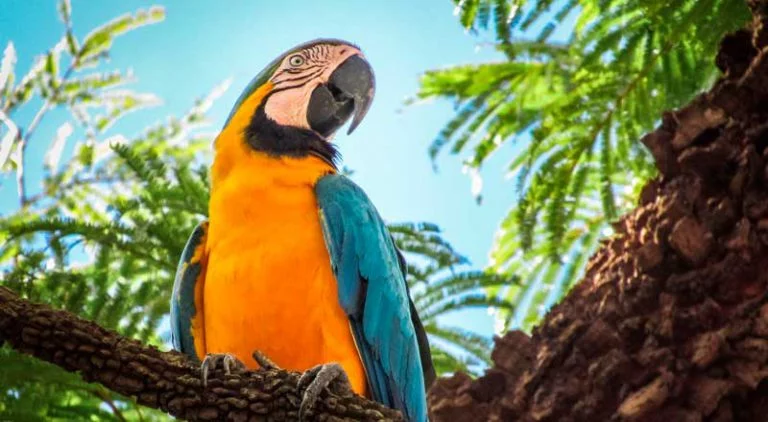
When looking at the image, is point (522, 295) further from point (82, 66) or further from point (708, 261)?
point (82, 66)

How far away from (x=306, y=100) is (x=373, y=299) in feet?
1.92

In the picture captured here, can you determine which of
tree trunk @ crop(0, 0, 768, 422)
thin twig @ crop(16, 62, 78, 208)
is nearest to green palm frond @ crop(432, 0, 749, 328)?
tree trunk @ crop(0, 0, 768, 422)

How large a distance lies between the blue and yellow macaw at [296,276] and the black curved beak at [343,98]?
84 millimetres

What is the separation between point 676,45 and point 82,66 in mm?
2170

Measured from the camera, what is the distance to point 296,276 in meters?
1.86

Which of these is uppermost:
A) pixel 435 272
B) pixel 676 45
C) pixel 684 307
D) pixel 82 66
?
pixel 82 66

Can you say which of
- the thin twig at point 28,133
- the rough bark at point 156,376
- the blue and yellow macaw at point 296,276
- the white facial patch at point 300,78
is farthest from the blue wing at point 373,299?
the thin twig at point 28,133

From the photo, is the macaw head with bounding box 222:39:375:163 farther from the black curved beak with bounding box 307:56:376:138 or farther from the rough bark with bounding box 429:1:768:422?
the rough bark with bounding box 429:1:768:422

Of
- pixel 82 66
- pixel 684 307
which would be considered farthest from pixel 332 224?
pixel 82 66

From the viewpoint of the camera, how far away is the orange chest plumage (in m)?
1.85

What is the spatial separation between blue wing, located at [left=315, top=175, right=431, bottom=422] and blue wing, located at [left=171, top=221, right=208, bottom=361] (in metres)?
0.32

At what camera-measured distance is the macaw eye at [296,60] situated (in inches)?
90.8

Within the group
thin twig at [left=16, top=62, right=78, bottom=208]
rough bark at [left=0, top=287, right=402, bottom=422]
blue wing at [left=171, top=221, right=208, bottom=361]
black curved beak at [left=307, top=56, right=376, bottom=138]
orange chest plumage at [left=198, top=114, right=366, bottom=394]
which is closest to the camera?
rough bark at [left=0, top=287, right=402, bottom=422]

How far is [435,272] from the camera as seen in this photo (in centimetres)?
278
